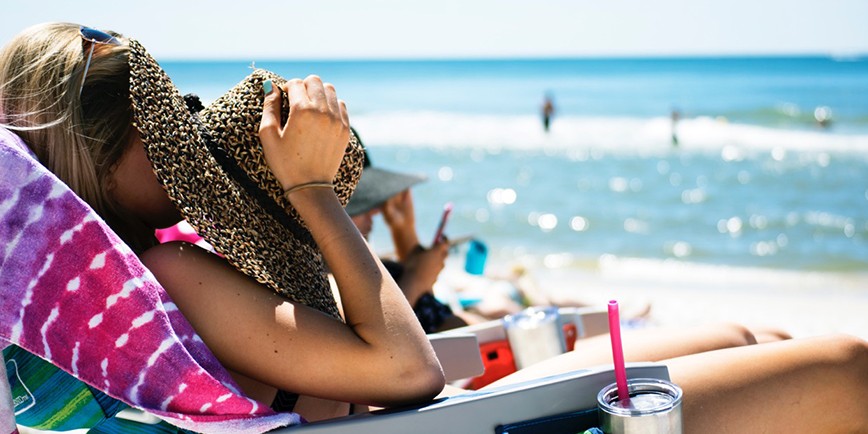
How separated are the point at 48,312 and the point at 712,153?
14.8 m

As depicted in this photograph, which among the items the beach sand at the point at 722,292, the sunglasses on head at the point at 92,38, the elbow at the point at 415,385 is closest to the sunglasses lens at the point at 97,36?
the sunglasses on head at the point at 92,38

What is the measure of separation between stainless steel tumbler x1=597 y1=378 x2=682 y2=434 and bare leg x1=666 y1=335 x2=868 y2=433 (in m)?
0.21

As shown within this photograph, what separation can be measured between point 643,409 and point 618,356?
0.36 feet

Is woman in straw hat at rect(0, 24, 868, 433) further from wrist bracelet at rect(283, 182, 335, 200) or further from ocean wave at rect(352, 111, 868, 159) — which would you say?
ocean wave at rect(352, 111, 868, 159)

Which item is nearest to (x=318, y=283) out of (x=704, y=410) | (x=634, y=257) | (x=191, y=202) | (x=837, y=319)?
(x=191, y=202)

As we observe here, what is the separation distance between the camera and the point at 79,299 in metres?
1.51

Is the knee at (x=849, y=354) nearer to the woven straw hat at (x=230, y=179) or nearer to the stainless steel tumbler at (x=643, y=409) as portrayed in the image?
the stainless steel tumbler at (x=643, y=409)

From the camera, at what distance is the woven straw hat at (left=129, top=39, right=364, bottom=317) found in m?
1.62

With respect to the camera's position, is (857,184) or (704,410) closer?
(704,410)

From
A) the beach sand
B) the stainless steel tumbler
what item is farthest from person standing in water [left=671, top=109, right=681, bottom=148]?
the stainless steel tumbler

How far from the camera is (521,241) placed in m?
8.61

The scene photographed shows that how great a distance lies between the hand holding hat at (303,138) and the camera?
5.45ft

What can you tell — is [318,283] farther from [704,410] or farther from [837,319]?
[837,319]

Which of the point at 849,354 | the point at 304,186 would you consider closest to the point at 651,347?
the point at 849,354
